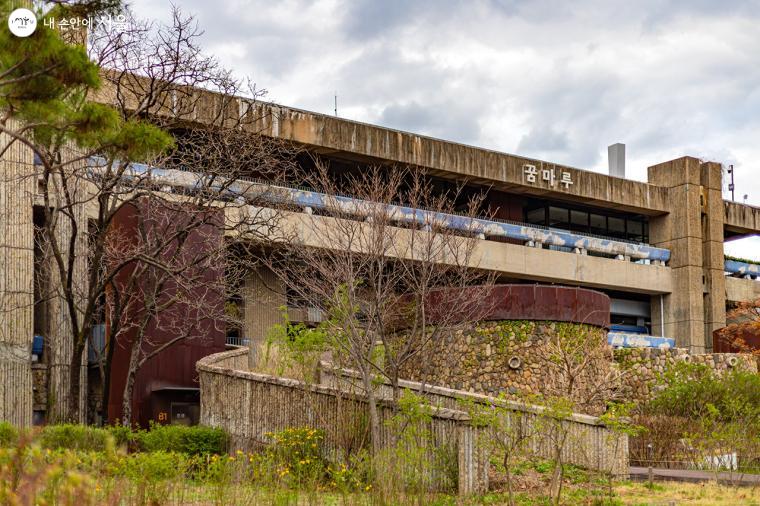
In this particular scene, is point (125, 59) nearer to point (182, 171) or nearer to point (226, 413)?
point (182, 171)

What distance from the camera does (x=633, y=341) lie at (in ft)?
115

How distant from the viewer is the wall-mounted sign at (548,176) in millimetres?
35406

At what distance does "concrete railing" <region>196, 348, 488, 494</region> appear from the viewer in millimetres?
13820

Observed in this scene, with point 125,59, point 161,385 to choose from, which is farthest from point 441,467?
point 125,59

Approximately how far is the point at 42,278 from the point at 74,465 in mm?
14939

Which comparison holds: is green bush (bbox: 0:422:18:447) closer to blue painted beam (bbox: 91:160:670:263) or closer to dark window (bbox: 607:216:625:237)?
blue painted beam (bbox: 91:160:670:263)

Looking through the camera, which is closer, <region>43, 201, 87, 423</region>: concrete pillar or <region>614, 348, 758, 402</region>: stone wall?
<region>43, 201, 87, 423</region>: concrete pillar

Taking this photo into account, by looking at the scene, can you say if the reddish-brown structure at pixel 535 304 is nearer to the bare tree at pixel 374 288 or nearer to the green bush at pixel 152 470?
the bare tree at pixel 374 288

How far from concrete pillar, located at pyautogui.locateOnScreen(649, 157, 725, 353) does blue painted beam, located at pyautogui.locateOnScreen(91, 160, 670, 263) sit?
1.00m

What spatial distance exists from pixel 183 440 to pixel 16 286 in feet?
26.2

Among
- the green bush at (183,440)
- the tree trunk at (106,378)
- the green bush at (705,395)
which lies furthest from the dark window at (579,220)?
the green bush at (183,440)

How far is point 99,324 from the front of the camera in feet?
78.1

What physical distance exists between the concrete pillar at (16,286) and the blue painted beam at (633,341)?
1932cm

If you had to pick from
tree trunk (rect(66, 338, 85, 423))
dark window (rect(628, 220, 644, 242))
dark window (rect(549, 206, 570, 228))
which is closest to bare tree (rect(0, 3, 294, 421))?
tree trunk (rect(66, 338, 85, 423))
